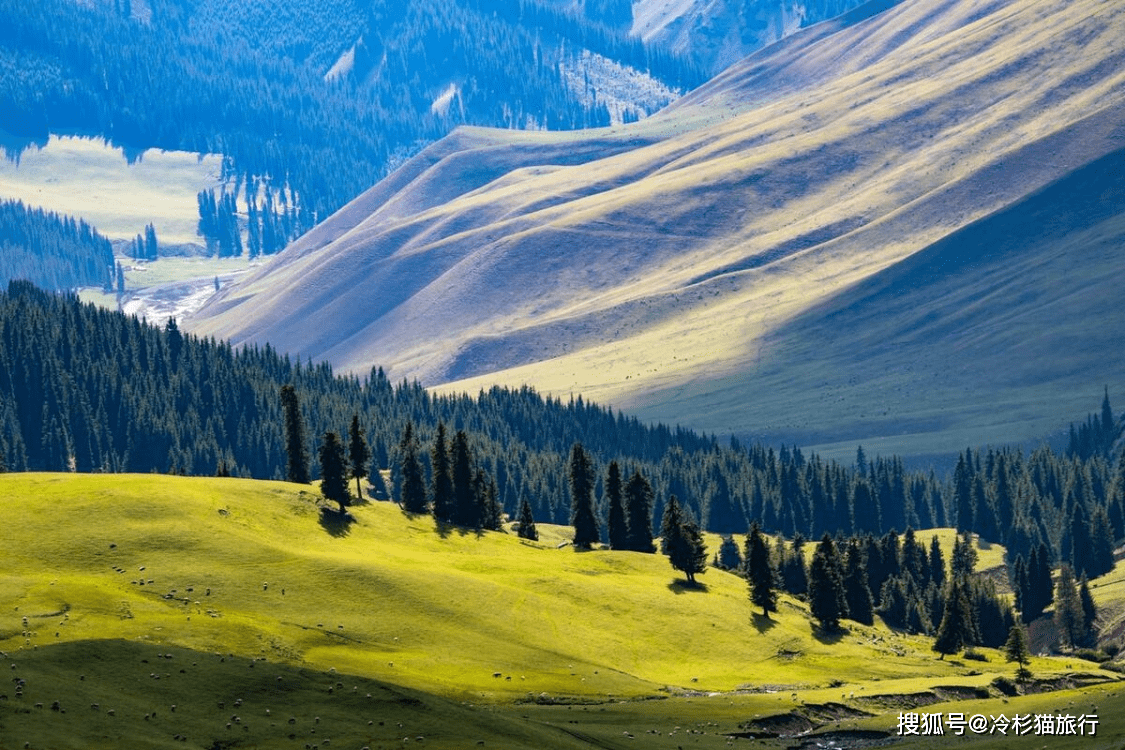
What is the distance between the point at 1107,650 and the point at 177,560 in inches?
3946

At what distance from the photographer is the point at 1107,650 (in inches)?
6944

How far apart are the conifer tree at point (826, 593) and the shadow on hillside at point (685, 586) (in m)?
10.9

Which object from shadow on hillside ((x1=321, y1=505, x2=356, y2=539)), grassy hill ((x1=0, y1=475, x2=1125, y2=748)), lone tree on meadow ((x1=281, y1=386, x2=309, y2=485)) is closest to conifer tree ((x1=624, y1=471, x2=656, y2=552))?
grassy hill ((x1=0, y1=475, x2=1125, y2=748))

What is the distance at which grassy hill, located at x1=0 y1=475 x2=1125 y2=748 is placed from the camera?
9631cm

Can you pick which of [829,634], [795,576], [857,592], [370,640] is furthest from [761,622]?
[370,640]

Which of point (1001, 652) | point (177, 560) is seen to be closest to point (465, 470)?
point (177, 560)

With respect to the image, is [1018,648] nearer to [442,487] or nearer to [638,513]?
[638,513]

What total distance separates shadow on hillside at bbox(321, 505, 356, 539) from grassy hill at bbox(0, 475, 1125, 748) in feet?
1.62

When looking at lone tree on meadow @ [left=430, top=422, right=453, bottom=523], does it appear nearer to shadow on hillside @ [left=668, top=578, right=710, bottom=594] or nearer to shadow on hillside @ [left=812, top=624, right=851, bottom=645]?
shadow on hillside @ [left=668, top=578, right=710, bottom=594]

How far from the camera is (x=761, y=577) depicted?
15875 centimetres

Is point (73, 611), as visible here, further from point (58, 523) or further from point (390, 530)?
point (390, 530)

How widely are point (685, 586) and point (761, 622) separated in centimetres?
1078

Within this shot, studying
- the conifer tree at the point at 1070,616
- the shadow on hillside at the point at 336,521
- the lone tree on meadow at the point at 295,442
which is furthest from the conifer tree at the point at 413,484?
the conifer tree at the point at 1070,616

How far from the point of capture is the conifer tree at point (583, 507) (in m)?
187
